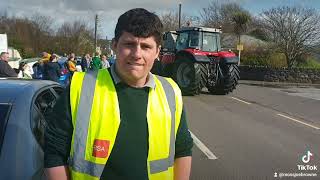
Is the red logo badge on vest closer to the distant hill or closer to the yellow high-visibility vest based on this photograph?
the yellow high-visibility vest

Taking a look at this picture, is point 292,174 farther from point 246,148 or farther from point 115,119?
point 115,119

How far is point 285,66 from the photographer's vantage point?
40281 millimetres

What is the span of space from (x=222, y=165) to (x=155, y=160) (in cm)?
517

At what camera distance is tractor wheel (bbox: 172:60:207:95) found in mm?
19422

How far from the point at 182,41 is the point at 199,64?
278cm

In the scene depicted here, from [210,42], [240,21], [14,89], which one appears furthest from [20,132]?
[240,21]

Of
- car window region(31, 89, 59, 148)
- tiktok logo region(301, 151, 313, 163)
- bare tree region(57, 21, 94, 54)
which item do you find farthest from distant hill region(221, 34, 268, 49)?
car window region(31, 89, 59, 148)

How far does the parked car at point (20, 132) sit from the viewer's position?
105 inches

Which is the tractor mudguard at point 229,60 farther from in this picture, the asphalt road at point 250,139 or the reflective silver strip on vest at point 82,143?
the reflective silver strip on vest at point 82,143

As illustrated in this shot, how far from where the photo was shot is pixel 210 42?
21.9 metres

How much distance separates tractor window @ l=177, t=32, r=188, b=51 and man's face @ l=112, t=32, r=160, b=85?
1944 cm

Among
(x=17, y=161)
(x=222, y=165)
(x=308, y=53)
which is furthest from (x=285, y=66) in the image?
(x=17, y=161)

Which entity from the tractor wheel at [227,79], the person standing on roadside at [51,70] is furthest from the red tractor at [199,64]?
the person standing on roadside at [51,70]

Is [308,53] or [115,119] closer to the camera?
[115,119]
